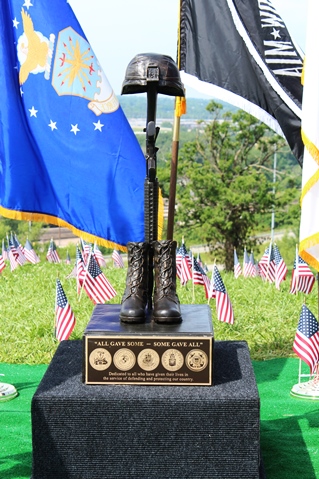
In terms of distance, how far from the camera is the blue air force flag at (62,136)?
720 centimetres

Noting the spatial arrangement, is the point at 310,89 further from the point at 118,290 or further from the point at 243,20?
the point at 118,290

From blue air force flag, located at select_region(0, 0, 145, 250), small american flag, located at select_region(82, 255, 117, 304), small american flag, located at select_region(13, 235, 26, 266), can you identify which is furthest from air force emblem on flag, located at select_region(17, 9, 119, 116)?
small american flag, located at select_region(13, 235, 26, 266)

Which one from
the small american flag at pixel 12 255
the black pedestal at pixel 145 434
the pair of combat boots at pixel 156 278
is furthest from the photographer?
the small american flag at pixel 12 255

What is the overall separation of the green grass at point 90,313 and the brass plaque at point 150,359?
325 cm

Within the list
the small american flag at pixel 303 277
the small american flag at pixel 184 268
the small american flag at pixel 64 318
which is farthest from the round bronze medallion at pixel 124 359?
the small american flag at pixel 184 268

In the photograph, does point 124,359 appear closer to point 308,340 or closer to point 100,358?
point 100,358

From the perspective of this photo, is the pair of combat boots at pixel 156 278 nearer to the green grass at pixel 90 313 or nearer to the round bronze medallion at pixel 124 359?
the round bronze medallion at pixel 124 359

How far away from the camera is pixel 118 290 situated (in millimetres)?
10148

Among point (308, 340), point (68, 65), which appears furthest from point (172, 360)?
point (68, 65)

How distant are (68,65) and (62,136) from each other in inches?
26.2

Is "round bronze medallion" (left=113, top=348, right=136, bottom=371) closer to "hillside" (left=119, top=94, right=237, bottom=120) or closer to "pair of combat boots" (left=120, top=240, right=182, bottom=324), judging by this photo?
"pair of combat boots" (left=120, top=240, right=182, bottom=324)

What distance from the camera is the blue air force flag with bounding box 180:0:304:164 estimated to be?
6.44 m

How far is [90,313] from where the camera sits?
8.69 meters

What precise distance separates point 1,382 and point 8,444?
4.41 feet
